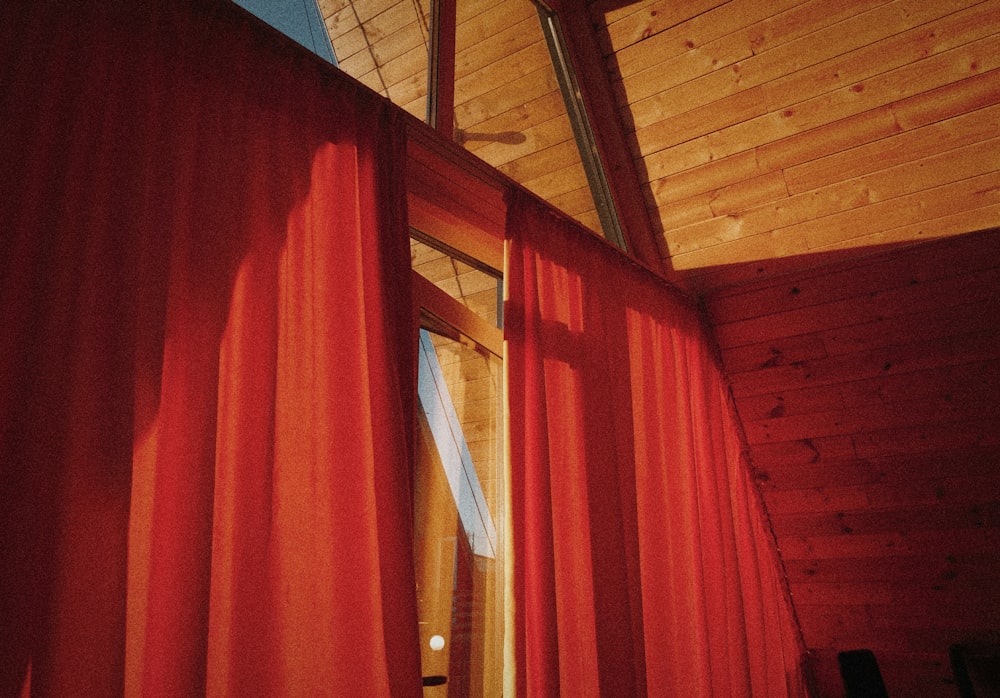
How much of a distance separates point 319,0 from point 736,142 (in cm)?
178

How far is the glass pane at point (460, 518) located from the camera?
300cm

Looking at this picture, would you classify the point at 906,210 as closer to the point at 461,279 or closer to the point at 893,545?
the point at 893,545

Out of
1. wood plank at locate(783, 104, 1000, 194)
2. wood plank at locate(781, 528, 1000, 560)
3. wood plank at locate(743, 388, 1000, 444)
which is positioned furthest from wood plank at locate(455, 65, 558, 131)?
wood plank at locate(781, 528, 1000, 560)

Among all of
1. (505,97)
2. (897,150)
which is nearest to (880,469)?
(897,150)

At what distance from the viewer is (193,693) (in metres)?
1.20

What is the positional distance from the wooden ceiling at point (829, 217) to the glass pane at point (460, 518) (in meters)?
0.90

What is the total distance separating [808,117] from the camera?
2.91 metres

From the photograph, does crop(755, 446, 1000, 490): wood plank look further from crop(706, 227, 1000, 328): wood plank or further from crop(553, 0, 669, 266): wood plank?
crop(553, 0, 669, 266): wood plank

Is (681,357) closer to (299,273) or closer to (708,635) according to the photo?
(708,635)

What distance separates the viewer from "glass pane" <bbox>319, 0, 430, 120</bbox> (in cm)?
232

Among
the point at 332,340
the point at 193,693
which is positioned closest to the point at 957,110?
the point at 332,340

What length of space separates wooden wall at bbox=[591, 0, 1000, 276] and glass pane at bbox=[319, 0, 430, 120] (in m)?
0.97

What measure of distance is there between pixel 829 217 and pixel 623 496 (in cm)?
150

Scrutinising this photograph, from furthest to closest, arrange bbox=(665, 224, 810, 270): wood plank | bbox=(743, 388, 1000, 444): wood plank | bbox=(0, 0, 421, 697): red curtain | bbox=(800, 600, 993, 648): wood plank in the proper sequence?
1. bbox=(800, 600, 993, 648): wood plank
2. bbox=(665, 224, 810, 270): wood plank
3. bbox=(743, 388, 1000, 444): wood plank
4. bbox=(0, 0, 421, 697): red curtain
